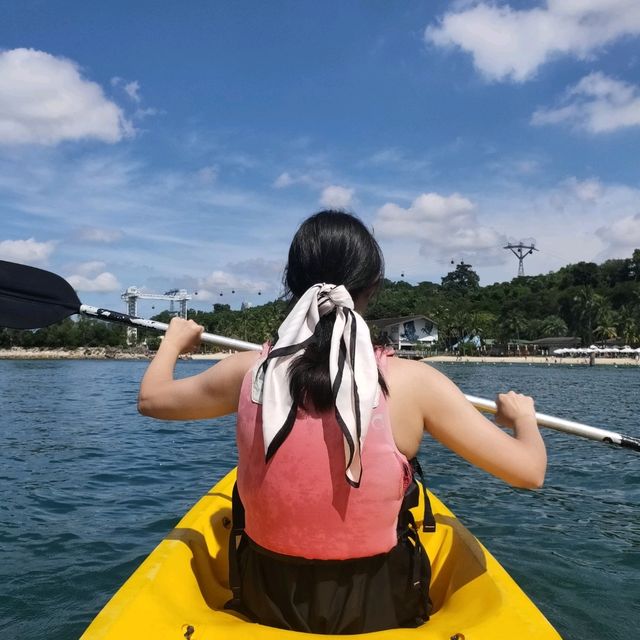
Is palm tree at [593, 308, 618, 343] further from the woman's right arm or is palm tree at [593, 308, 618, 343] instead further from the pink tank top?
the pink tank top

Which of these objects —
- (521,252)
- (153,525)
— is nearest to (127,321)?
(153,525)

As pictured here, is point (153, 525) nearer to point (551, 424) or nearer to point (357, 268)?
point (551, 424)

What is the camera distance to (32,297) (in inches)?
Answer: 131

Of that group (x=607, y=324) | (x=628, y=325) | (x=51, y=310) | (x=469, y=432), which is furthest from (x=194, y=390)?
(x=607, y=324)

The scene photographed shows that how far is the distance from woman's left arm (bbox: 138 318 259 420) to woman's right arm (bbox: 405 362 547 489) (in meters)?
0.49

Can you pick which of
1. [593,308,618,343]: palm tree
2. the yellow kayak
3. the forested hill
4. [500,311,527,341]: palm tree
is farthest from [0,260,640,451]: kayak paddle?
[500,311,527,341]: palm tree

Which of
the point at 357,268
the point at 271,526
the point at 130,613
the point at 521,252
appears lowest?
the point at 130,613

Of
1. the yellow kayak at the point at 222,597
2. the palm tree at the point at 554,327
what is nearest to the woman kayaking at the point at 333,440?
the yellow kayak at the point at 222,597

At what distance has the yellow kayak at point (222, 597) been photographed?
1852 millimetres

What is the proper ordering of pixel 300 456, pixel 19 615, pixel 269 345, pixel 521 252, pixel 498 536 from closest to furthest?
pixel 300 456 → pixel 269 345 → pixel 19 615 → pixel 498 536 → pixel 521 252

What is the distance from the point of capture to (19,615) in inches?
151

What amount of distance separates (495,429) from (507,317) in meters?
89.9

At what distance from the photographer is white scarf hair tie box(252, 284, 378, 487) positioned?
1.61 m

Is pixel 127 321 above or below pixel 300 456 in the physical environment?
above
